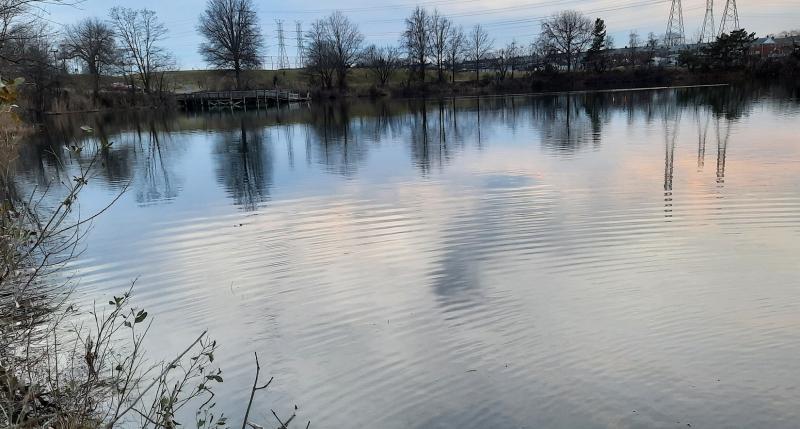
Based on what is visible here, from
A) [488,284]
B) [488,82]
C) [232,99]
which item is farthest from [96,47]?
[488,284]

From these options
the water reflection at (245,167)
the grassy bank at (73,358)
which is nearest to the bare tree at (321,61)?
the water reflection at (245,167)

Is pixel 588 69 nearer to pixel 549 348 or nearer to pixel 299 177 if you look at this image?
pixel 299 177

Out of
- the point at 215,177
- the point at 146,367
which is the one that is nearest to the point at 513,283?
the point at 146,367

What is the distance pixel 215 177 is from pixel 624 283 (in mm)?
A: 13723

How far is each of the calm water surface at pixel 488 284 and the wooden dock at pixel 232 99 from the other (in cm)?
5424

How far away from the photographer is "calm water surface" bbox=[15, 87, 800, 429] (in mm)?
5008

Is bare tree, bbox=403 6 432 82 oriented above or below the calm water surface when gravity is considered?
above

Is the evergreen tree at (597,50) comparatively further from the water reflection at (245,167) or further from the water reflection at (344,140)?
the water reflection at (245,167)

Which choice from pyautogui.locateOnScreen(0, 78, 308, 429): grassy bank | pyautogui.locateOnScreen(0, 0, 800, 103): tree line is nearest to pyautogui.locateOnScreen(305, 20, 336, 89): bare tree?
pyautogui.locateOnScreen(0, 0, 800, 103): tree line

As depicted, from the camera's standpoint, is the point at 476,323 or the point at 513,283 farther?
the point at 513,283

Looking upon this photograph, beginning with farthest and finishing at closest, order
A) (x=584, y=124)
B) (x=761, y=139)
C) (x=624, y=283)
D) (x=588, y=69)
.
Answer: (x=588, y=69)
(x=584, y=124)
(x=761, y=139)
(x=624, y=283)

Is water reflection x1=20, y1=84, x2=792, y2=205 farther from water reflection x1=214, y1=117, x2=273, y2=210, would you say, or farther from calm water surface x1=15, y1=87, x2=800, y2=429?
calm water surface x1=15, y1=87, x2=800, y2=429

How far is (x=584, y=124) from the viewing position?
2905cm

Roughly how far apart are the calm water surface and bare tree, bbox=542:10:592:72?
64.3 m
